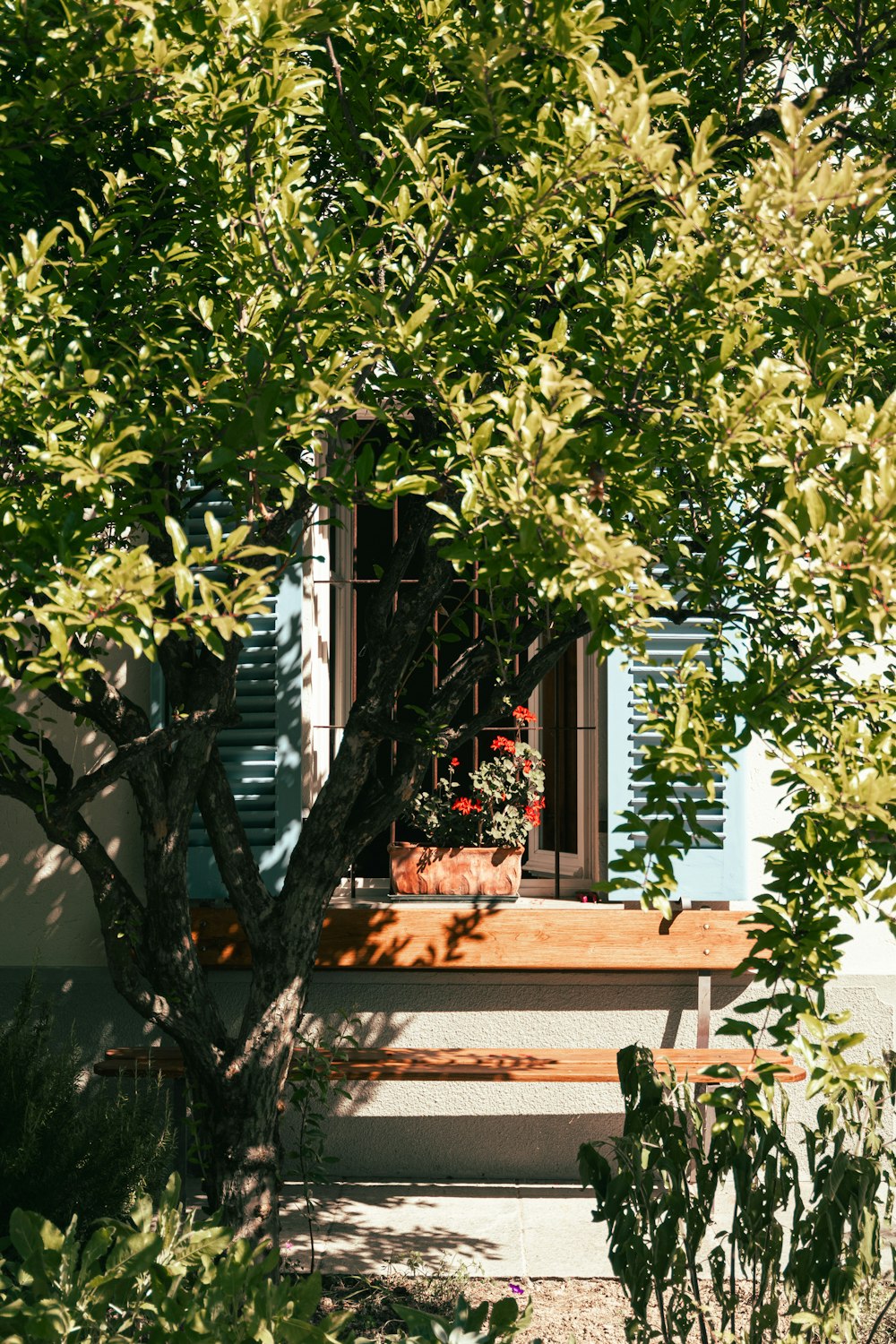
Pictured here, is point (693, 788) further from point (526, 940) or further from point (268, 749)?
point (268, 749)

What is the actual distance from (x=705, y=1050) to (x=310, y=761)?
7.14ft

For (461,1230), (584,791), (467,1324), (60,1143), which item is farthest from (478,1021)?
(467,1324)

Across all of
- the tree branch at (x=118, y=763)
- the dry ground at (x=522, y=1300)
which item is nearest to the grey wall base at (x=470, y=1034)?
the dry ground at (x=522, y=1300)

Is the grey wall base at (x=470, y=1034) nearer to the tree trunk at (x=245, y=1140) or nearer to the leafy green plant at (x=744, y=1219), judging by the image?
the tree trunk at (x=245, y=1140)

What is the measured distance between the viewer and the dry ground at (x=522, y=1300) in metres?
3.88

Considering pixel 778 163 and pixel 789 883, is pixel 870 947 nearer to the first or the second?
pixel 789 883

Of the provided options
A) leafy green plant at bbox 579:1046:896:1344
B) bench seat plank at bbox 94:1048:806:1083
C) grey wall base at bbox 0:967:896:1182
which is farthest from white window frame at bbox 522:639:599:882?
leafy green plant at bbox 579:1046:896:1344

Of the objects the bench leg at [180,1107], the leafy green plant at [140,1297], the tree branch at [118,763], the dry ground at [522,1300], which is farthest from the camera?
the bench leg at [180,1107]

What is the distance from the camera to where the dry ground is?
12.7 feet

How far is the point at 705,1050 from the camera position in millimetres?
5180

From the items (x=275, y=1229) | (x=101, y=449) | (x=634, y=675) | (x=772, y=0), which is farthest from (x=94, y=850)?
(x=772, y=0)

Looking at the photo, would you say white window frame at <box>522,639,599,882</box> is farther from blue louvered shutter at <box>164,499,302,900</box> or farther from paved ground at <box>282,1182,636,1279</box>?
paved ground at <box>282,1182,636,1279</box>

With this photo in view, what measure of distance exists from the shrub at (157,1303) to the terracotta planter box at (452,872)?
351cm

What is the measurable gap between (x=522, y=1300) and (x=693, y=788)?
2130 mm
